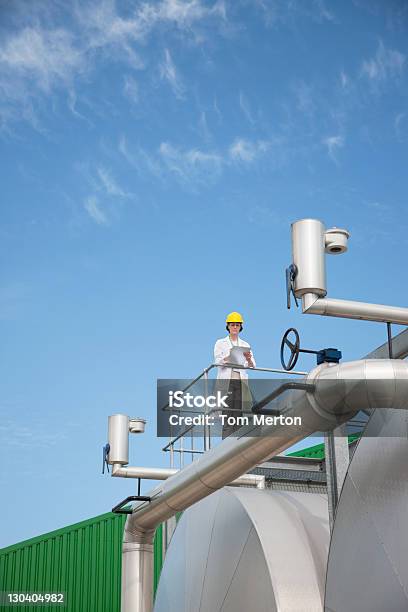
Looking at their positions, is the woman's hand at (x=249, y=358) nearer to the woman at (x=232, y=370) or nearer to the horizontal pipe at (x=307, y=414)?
the woman at (x=232, y=370)

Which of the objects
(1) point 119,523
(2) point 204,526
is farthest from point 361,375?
(1) point 119,523

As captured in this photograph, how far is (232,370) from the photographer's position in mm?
12883

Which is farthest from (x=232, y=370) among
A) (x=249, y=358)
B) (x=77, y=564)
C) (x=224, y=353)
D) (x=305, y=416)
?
(x=77, y=564)

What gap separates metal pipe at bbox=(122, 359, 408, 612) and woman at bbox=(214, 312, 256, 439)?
0.90 meters

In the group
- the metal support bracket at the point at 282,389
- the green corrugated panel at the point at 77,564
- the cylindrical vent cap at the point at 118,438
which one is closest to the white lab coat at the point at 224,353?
the cylindrical vent cap at the point at 118,438

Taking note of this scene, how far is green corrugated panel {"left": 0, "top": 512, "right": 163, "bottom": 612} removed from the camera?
2133 cm

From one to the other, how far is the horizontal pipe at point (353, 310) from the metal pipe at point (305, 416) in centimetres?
60

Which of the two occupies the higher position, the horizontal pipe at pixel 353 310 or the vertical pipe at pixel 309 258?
the vertical pipe at pixel 309 258

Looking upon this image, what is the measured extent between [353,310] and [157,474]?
672cm

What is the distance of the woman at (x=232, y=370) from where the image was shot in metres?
12.4

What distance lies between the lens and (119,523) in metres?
21.8

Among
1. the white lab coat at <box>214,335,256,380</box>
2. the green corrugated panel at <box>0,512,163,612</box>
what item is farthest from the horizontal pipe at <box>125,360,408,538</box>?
the green corrugated panel at <box>0,512,163,612</box>

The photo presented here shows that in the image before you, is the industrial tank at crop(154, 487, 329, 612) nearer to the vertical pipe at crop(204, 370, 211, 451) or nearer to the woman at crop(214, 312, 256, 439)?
the vertical pipe at crop(204, 370, 211, 451)

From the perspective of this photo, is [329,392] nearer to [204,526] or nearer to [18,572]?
[204,526]
